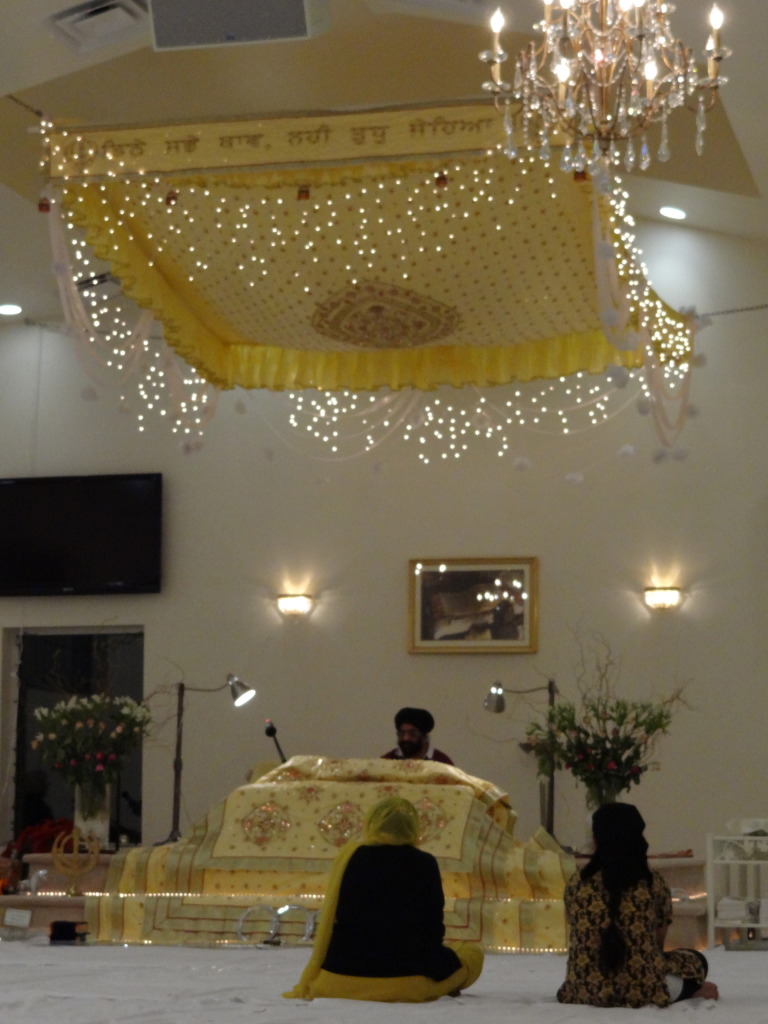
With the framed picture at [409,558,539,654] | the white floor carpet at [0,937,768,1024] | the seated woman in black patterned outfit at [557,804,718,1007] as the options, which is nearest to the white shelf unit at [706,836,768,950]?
the white floor carpet at [0,937,768,1024]

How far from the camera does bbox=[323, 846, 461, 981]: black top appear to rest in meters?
4.45

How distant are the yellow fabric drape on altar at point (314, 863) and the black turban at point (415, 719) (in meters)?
0.66

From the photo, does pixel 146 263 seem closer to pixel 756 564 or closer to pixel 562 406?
pixel 562 406

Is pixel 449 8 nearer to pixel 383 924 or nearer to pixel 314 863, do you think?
pixel 383 924

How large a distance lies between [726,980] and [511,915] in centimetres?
128

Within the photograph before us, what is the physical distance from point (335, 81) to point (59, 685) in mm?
4830

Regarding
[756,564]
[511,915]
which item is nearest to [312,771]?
[511,915]

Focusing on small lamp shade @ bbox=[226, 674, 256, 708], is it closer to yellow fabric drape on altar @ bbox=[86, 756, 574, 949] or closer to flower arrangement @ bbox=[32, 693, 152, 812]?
flower arrangement @ bbox=[32, 693, 152, 812]

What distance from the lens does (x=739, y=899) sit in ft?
23.1

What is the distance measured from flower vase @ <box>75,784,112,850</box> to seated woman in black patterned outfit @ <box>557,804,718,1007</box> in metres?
4.06

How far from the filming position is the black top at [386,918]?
4.45 metres

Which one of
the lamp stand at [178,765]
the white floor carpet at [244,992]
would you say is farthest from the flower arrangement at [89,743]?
the white floor carpet at [244,992]

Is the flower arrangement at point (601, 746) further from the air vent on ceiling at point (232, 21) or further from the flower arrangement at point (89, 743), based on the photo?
the air vent on ceiling at point (232, 21)

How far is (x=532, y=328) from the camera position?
730 centimetres
